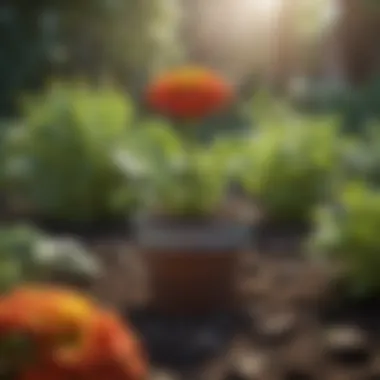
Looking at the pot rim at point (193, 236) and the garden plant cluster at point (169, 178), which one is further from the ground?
the garden plant cluster at point (169, 178)

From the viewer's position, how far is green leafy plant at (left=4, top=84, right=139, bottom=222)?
3.88 m

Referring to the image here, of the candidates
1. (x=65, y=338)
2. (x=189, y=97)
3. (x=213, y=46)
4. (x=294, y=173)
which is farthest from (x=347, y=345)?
(x=213, y=46)

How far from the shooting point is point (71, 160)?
3.98 m

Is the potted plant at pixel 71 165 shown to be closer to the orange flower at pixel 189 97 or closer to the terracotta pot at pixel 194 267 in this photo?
the orange flower at pixel 189 97

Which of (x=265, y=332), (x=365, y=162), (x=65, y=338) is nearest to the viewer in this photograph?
(x=65, y=338)

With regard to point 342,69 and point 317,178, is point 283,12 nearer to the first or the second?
point 342,69

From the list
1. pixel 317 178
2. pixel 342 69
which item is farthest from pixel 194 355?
pixel 342 69

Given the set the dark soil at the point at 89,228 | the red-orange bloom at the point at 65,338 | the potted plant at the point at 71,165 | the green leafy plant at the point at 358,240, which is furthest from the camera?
the potted plant at the point at 71,165

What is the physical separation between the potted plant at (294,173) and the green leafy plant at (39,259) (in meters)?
0.89

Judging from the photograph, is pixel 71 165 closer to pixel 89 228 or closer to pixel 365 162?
pixel 89 228

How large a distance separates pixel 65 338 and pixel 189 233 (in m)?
1.16

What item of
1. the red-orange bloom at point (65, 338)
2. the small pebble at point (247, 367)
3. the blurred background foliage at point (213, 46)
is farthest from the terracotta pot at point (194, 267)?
the blurred background foliage at point (213, 46)

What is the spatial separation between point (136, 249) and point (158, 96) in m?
0.84

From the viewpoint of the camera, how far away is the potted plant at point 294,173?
375 cm
